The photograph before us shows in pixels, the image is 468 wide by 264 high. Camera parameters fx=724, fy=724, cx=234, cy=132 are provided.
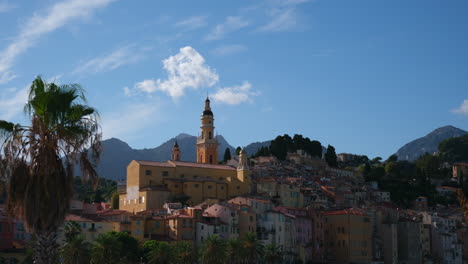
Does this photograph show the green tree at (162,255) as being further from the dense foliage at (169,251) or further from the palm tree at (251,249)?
the palm tree at (251,249)

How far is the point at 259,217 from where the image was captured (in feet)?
284

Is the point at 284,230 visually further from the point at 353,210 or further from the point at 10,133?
the point at 10,133

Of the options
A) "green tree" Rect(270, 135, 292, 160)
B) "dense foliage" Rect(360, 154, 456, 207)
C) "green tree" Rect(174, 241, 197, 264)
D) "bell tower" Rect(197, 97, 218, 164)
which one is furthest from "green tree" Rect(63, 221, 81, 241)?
"dense foliage" Rect(360, 154, 456, 207)

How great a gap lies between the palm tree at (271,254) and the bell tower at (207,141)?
4157 centimetres

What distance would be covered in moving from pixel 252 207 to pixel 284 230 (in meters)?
4.72

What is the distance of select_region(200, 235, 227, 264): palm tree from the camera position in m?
67.2

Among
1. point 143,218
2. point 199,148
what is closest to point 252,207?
point 143,218

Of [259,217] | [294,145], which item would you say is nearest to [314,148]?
[294,145]

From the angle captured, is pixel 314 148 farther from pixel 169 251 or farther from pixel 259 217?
pixel 169 251

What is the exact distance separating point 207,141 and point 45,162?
100 meters

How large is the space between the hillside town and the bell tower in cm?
16

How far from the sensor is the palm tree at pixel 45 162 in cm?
1803

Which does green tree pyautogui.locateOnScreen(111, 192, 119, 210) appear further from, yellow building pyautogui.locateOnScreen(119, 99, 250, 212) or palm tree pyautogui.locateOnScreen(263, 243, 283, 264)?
palm tree pyautogui.locateOnScreen(263, 243, 283, 264)

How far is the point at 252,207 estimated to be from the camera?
87.4 metres
